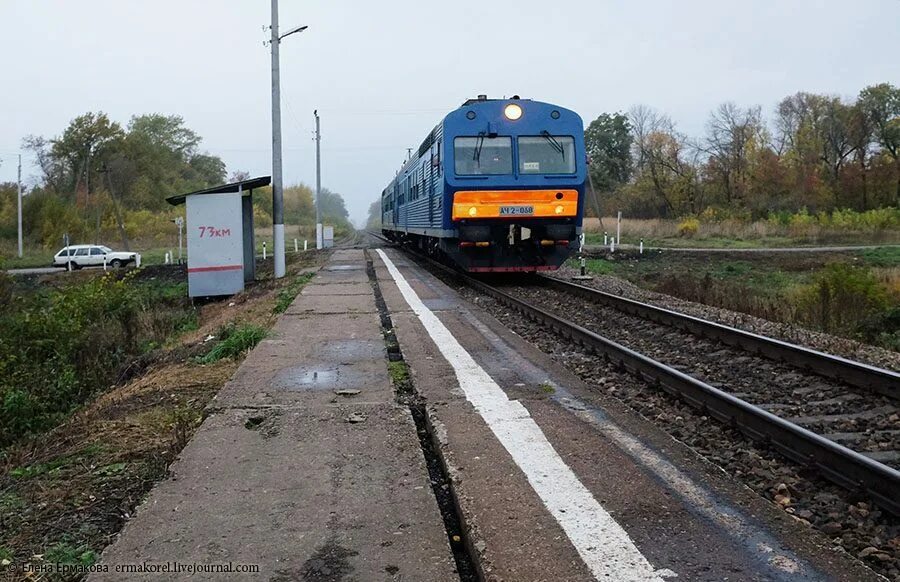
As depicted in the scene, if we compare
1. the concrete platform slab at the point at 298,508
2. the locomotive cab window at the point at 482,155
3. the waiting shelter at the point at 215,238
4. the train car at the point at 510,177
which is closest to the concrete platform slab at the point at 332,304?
the train car at the point at 510,177

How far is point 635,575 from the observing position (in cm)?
305

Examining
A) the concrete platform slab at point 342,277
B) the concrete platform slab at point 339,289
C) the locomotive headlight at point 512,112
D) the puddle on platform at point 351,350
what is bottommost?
the puddle on platform at point 351,350

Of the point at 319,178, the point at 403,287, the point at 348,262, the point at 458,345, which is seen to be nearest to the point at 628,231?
the point at 319,178

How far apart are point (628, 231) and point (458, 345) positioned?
1653 inches

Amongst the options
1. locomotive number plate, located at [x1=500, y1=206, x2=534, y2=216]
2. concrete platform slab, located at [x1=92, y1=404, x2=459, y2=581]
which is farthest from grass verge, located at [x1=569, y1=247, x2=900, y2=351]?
concrete platform slab, located at [x1=92, y1=404, x2=459, y2=581]

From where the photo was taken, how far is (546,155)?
14.3 meters

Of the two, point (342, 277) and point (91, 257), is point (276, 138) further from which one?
point (91, 257)

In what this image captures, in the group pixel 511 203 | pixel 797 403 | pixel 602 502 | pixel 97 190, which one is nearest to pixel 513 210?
pixel 511 203

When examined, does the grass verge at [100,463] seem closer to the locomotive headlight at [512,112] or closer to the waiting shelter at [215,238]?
the locomotive headlight at [512,112]

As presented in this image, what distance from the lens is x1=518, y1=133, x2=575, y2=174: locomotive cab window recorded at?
46.7 feet

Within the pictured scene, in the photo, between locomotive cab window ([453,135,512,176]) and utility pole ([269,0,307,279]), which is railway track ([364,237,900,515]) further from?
utility pole ([269,0,307,279])

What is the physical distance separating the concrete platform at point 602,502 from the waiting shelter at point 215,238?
36.1 ft

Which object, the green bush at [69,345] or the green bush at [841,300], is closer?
the green bush at [69,345]

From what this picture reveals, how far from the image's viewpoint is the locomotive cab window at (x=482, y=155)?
14.1m
